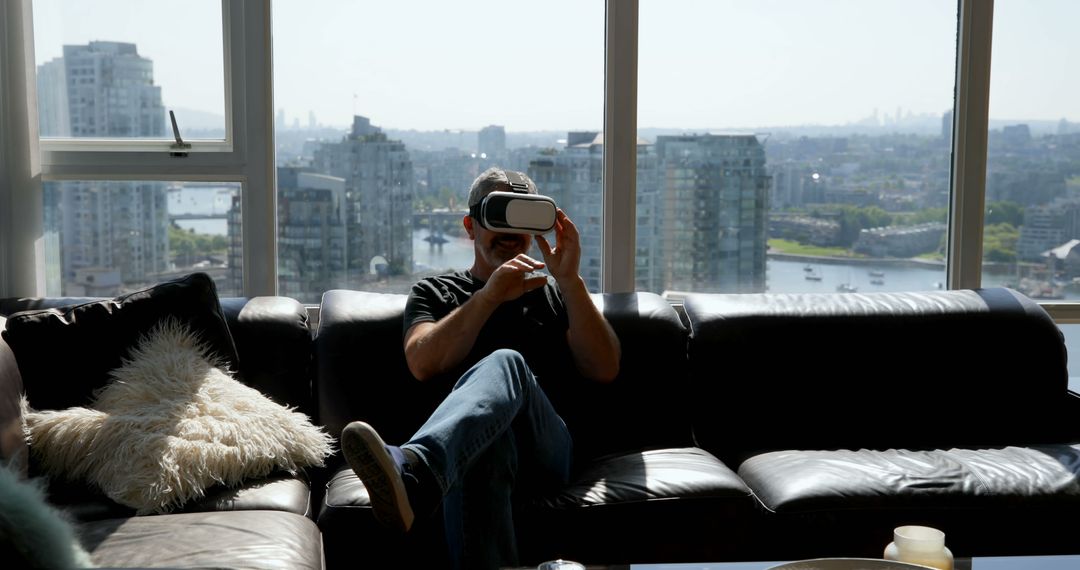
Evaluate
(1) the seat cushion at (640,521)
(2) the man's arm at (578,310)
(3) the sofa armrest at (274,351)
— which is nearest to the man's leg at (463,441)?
(1) the seat cushion at (640,521)

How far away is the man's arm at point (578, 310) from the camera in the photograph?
7.70 feet

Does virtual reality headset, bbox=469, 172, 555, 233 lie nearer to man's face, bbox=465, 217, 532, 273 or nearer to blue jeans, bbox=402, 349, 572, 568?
man's face, bbox=465, 217, 532, 273

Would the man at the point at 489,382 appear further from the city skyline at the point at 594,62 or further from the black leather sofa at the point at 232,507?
the city skyline at the point at 594,62

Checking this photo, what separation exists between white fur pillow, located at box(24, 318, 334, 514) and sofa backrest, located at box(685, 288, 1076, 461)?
103 cm

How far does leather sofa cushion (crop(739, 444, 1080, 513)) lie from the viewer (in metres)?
2.08

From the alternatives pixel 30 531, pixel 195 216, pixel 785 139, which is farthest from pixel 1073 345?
pixel 30 531

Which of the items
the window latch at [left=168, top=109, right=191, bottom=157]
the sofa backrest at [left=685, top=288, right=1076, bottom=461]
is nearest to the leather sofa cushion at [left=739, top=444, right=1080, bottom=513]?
the sofa backrest at [left=685, top=288, right=1076, bottom=461]

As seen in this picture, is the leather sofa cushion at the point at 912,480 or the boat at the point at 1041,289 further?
the boat at the point at 1041,289

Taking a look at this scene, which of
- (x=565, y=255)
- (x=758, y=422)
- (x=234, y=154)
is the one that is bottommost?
(x=758, y=422)

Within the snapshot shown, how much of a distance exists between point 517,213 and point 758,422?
0.84m

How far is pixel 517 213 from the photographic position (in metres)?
2.36

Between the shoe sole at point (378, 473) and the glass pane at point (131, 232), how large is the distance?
5.09ft

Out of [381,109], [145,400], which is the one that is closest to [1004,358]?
[381,109]

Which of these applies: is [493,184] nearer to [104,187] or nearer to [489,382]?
[489,382]
